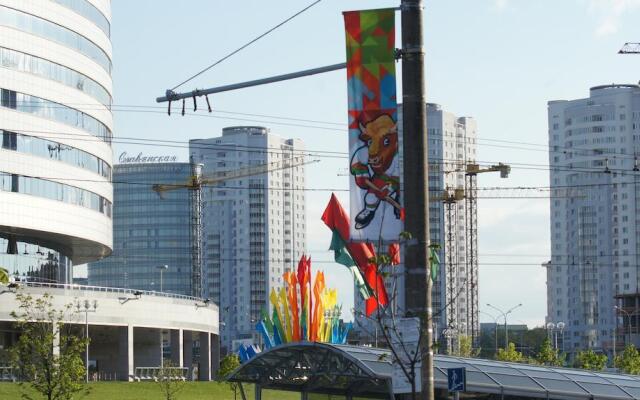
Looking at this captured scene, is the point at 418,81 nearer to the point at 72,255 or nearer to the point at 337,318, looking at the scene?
the point at 337,318

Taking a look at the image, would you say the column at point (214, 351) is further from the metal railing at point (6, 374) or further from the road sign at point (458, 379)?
the road sign at point (458, 379)

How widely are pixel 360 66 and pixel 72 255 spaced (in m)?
85.3

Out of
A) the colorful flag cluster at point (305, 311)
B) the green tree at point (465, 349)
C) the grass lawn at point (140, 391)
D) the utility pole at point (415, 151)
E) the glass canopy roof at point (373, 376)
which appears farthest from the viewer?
the green tree at point (465, 349)

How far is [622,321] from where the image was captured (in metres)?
190

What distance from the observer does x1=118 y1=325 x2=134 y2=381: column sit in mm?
101938

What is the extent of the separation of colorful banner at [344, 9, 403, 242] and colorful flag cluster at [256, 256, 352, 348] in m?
65.2

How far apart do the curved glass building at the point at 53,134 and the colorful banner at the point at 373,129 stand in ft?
224

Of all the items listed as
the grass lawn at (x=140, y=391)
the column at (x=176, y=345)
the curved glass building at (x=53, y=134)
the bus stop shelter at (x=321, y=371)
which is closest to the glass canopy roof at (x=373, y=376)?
the bus stop shelter at (x=321, y=371)

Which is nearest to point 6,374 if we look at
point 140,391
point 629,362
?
point 140,391

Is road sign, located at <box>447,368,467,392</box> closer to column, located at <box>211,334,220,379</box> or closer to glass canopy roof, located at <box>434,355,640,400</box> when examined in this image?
glass canopy roof, located at <box>434,355,640,400</box>

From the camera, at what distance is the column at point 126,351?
102 meters

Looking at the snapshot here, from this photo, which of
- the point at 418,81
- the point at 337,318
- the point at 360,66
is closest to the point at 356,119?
the point at 360,66

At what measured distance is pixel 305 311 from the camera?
84.2 m

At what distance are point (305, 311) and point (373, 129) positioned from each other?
66329 millimetres
